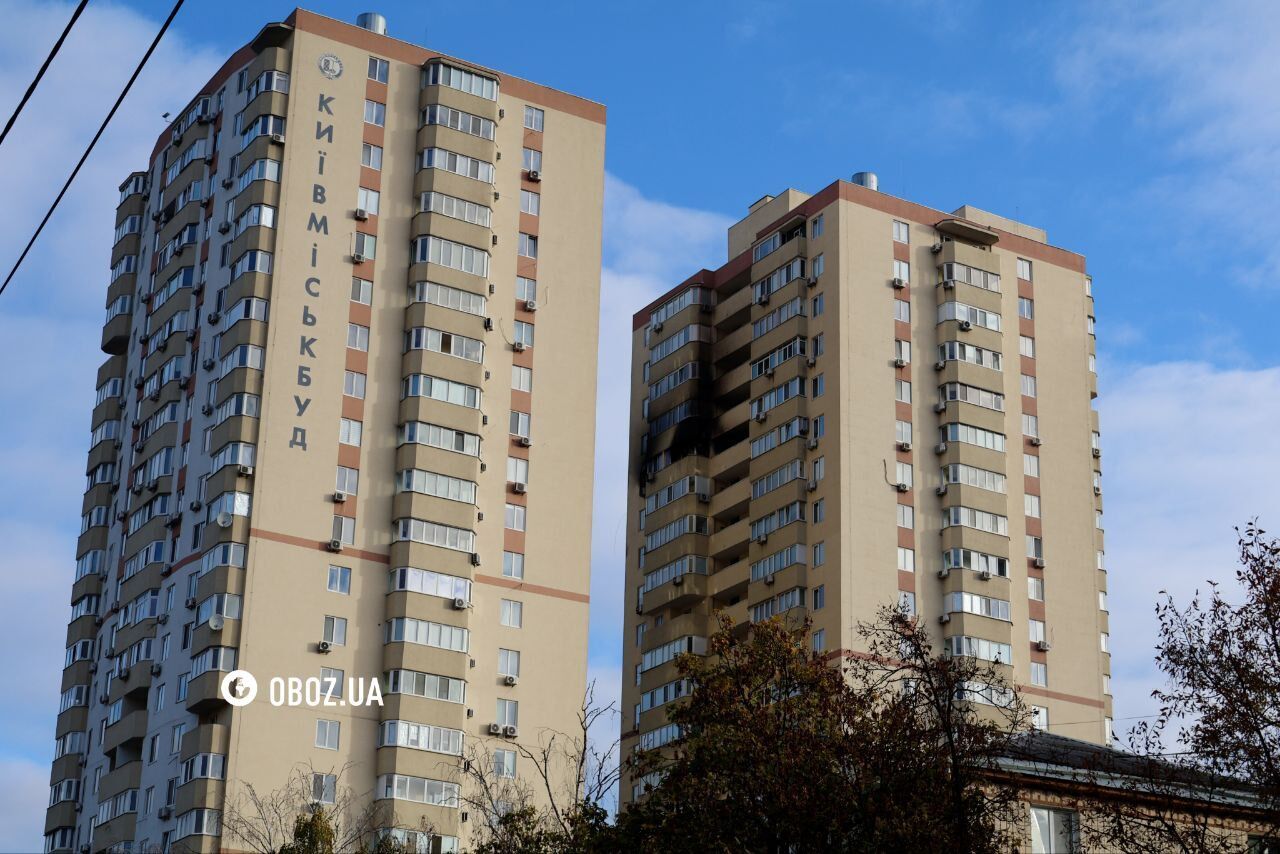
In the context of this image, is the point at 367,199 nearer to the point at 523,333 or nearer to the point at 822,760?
the point at 523,333

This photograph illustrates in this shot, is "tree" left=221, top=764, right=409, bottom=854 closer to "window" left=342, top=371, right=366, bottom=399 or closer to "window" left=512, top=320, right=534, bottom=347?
"window" left=342, top=371, right=366, bottom=399

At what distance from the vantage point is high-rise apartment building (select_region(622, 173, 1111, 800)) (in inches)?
3752

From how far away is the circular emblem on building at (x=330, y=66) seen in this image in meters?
87.4

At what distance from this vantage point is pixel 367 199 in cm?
8669

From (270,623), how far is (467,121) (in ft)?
86.2

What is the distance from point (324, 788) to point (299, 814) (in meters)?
2.68

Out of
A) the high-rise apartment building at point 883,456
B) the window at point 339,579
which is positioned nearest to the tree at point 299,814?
the window at point 339,579

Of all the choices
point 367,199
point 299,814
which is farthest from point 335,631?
point 367,199

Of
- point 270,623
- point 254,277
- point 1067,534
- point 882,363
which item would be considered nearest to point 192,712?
point 270,623

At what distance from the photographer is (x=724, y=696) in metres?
42.3

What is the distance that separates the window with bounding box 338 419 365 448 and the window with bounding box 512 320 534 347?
378 inches

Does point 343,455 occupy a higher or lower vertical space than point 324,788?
higher

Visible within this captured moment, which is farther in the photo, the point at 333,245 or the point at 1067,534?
the point at 1067,534

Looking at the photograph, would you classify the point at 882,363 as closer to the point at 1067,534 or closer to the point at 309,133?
the point at 1067,534
